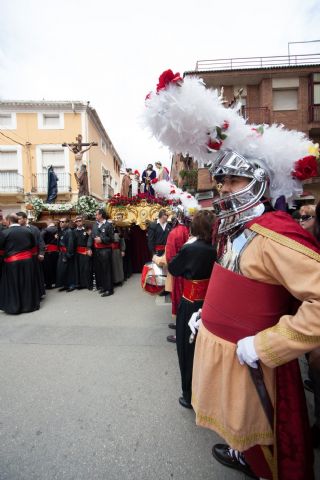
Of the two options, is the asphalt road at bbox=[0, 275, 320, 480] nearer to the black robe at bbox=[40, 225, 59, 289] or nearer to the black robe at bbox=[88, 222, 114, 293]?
the black robe at bbox=[88, 222, 114, 293]

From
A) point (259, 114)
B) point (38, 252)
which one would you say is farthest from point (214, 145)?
point (259, 114)

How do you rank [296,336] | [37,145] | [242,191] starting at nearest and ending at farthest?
[296,336] → [242,191] → [37,145]

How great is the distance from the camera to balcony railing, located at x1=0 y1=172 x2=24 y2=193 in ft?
63.0

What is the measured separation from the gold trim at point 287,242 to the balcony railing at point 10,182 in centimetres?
2085

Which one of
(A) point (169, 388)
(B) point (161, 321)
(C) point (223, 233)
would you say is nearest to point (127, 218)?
(B) point (161, 321)

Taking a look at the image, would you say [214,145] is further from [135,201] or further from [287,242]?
[135,201]

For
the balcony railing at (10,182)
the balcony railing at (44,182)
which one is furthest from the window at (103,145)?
the balcony railing at (10,182)

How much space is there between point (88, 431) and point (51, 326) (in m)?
2.53

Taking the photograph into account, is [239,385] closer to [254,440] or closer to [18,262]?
[254,440]

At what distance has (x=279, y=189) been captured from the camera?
1663 millimetres

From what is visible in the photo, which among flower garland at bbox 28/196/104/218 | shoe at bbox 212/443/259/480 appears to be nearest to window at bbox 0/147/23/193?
flower garland at bbox 28/196/104/218

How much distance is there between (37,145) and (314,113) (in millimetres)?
17808

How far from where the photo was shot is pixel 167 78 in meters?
1.51

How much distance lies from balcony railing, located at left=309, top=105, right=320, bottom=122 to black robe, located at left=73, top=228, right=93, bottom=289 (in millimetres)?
14890
